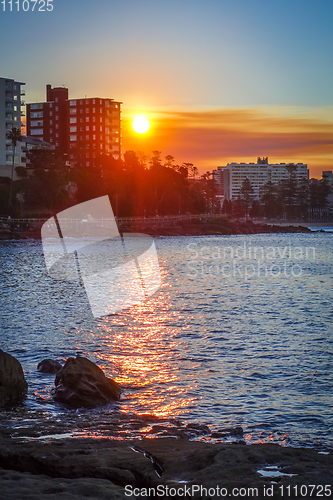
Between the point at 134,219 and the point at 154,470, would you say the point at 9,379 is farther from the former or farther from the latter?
the point at 134,219

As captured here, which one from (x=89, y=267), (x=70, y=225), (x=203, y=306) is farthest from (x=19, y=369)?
(x=70, y=225)

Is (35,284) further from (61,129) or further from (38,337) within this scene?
(61,129)

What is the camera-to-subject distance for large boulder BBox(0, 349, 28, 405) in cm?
1151

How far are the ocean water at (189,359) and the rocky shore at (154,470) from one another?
4.35 ft

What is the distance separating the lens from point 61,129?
6993 inches

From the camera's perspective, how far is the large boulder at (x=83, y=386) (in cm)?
1150

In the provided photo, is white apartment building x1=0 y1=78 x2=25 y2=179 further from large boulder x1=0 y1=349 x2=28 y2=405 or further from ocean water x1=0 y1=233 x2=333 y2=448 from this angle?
large boulder x1=0 y1=349 x2=28 y2=405

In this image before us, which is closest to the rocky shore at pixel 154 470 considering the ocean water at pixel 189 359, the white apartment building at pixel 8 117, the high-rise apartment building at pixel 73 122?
the ocean water at pixel 189 359

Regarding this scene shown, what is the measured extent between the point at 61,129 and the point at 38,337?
167 metres

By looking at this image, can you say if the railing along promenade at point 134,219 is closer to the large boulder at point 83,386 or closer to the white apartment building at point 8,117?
the white apartment building at point 8,117

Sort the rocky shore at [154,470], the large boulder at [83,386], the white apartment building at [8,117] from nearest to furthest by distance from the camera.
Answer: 1. the rocky shore at [154,470]
2. the large boulder at [83,386]
3. the white apartment building at [8,117]
